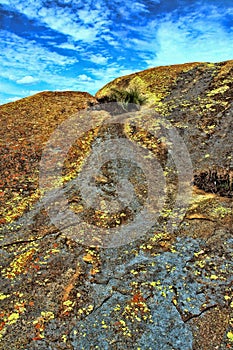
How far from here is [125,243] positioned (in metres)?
5.35

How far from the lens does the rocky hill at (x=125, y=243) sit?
378 cm

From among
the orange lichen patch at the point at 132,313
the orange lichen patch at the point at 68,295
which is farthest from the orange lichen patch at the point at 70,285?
the orange lichen patch at the point at 132,313

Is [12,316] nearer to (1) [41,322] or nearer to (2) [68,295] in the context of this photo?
(1) [41,322]

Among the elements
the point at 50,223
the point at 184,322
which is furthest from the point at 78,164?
the point at 184,322

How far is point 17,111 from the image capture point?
469 inches

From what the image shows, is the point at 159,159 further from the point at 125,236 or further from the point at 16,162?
the point at 16,162

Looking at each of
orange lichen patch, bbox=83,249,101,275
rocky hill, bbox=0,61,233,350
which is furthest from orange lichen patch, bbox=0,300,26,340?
orange lichen patch, bbox=83,249,101,275

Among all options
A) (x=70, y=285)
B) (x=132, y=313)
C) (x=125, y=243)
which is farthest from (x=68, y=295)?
(x=125, y=243)

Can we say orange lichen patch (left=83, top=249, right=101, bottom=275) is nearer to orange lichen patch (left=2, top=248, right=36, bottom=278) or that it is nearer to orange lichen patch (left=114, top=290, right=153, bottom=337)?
orange lichen patch (left=114, top=290, right=153, bottom=337)

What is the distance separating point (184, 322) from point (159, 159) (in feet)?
16.0

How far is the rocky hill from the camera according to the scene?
3775mm

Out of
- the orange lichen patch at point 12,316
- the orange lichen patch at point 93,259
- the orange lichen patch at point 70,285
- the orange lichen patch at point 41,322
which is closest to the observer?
the orange lichen patch at point 41,322

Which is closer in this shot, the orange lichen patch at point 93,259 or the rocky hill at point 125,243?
the rocky hill at point 125,243

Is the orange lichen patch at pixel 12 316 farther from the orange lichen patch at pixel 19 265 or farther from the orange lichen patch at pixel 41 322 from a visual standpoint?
the orange lichen patch at pixel 19 265
